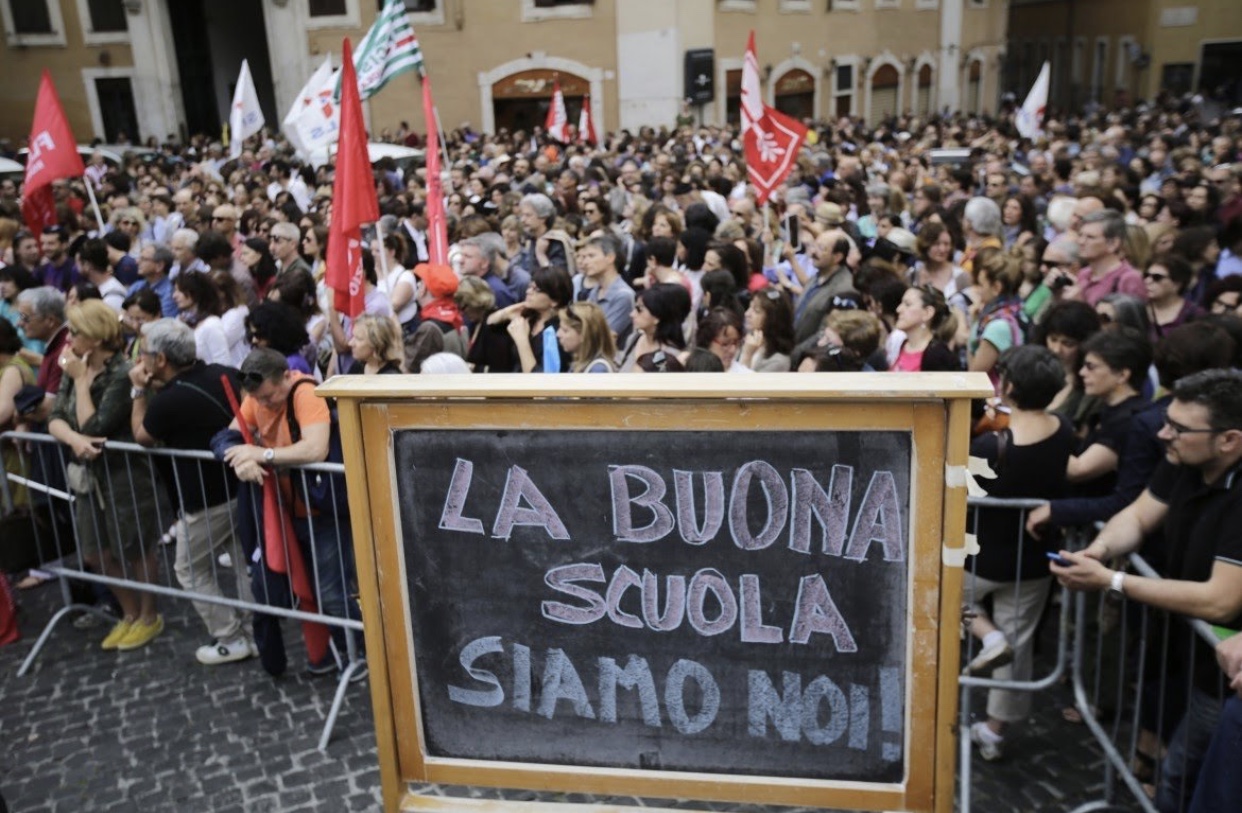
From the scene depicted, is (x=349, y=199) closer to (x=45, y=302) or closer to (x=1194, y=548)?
(x=45, y=302)

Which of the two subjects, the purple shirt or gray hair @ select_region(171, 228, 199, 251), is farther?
gray hair @ select_region(171, 228, 199, 251)

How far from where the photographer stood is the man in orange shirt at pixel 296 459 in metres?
4.73

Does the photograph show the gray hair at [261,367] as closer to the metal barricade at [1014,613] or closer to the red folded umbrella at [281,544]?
the red folded umbrella at [281,544]

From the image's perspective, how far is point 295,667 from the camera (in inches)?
217

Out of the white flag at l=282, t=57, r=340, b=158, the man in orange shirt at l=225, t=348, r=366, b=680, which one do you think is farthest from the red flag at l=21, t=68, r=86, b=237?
the man in orange shirt at l=225, t=348, r=366, b=680

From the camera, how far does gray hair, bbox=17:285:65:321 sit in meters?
6.58

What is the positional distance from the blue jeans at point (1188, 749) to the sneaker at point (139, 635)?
189 inches

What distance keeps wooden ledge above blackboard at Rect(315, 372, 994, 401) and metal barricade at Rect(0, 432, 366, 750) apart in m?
2.50

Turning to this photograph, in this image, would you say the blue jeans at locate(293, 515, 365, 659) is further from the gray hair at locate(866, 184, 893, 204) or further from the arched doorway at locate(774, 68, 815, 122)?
the arched doorway at locate(774, 68, 815, 122)

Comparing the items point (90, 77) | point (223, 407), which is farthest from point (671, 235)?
point (90, 77)

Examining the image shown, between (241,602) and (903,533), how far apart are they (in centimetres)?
385

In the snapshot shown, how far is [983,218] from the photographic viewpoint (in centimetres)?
832

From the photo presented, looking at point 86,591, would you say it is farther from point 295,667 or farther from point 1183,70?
point 1183,70

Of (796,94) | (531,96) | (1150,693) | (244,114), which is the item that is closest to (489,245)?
(1150,693)
